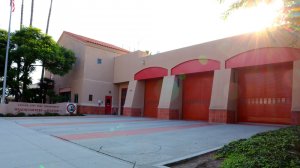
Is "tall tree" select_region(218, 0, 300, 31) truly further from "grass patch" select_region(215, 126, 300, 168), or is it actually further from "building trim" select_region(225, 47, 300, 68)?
"building trim" select_region(225, 47, 300, 68)

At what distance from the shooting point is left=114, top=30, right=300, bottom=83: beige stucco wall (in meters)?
14.9

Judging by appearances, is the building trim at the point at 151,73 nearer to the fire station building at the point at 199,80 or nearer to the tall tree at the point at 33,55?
the fire station building at the point at 199,80

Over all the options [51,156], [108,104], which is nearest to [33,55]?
[108,104]

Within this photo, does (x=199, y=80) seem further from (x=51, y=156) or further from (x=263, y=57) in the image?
(x=51, y=156)

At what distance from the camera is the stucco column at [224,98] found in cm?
1658

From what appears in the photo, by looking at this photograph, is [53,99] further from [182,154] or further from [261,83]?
[182,154]

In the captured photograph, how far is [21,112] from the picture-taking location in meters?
23.7

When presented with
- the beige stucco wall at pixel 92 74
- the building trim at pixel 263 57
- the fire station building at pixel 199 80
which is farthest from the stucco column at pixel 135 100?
the building trim at pixel 263 57

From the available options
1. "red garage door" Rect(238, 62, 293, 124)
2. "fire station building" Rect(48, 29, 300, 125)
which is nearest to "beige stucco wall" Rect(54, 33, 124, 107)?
"fire station building" Rect(48, 29, 300, 125)

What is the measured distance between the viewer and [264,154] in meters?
5.71

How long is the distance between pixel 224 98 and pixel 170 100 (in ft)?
18.0

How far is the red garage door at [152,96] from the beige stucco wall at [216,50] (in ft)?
5.52

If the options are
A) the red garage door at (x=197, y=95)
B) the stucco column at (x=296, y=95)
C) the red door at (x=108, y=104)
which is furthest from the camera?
the red door at (x=108, y=104)

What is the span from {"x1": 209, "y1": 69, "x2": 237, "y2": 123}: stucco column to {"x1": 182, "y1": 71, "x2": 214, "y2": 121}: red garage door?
1907 millimetres
